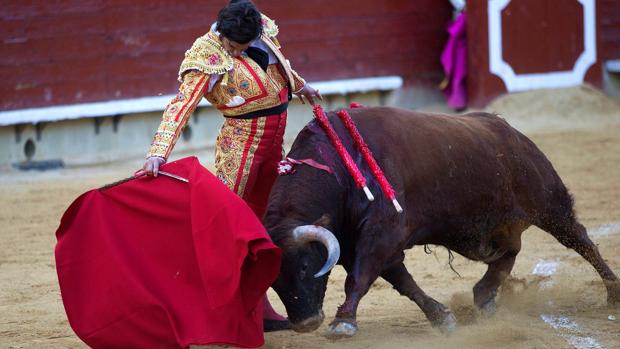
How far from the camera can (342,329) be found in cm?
321

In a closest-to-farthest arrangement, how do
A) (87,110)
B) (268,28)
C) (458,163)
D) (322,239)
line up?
(322,239) → (268,28) → (458,163) → (87,110)

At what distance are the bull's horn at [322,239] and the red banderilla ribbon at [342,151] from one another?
22cm

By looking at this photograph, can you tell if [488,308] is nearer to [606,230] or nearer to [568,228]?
[568,228]

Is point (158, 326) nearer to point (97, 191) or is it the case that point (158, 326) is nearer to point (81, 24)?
point (97, 191)

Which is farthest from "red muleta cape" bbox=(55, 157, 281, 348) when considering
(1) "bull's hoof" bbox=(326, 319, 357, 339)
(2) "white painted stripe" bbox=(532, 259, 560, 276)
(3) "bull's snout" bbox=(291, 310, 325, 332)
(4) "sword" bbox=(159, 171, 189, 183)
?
(2) "white painted stripe" bbox=(532, 259, 560, 276)

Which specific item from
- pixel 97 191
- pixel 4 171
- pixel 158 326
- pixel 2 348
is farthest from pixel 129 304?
pixel 4 171

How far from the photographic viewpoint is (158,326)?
3211 millimetres

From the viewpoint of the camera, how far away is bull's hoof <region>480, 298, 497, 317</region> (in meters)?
3.98

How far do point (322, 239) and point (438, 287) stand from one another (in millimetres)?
1359

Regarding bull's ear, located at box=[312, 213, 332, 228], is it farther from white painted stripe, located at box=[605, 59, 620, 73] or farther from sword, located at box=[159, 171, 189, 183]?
white painted stripe, located at box=[605, 59, 620, 73]

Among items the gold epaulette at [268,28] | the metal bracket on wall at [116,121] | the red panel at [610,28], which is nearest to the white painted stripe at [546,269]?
the gold epaulette at [268,28]

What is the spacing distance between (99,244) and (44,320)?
2.67ft

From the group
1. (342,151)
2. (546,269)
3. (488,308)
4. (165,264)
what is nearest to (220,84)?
(342,151)

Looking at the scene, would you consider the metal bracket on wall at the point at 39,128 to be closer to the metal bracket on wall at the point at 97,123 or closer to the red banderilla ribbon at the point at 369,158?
the metal bracket on wall at the point at 97,123
